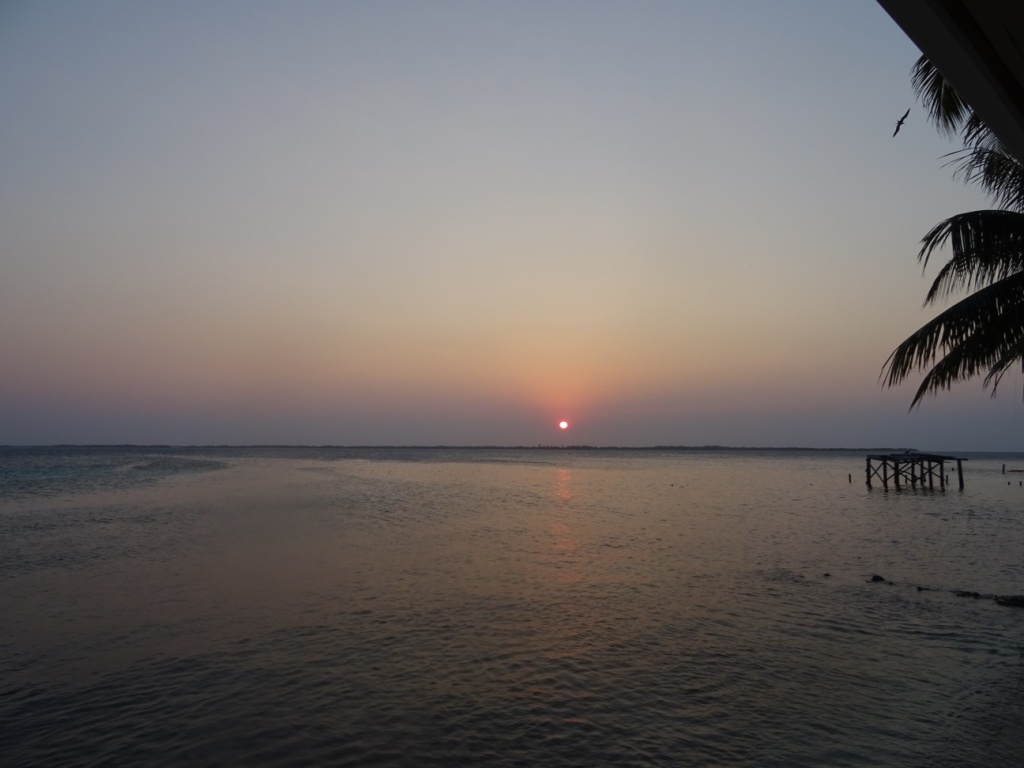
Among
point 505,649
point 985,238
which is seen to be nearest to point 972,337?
point 985,238

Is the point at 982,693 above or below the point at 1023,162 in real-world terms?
below

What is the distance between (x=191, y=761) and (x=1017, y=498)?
54198 millimetres

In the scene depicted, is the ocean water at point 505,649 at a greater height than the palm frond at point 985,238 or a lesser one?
lesser

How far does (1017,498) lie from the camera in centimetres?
4581

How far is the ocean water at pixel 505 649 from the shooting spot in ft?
25.8

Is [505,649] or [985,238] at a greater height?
[985,238]

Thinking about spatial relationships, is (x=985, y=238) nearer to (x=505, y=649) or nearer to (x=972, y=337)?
(x=972, y=337)

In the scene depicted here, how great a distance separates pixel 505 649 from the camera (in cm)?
1135

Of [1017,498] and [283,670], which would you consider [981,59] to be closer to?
[283,670]

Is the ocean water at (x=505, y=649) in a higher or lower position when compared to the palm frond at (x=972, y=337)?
lower

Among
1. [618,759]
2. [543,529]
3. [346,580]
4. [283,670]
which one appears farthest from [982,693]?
[543,529]

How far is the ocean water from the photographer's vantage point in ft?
25.8

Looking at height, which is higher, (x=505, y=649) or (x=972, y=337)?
(x=972, y=337)

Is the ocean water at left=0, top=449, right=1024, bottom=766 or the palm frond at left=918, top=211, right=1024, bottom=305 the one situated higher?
the palm frond at left=918, top=211, right=1024, bottom=305
